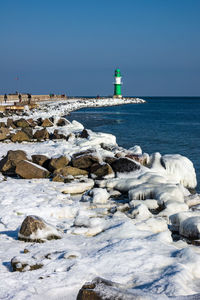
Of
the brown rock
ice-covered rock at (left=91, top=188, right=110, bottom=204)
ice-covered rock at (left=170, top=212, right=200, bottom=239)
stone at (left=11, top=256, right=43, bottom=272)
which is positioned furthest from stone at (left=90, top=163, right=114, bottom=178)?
stone at (left=11, top=256, right=43, bottom=272)

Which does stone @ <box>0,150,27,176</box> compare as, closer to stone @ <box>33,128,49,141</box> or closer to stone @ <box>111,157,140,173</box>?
stone @ <box>111,157,140,173</box>

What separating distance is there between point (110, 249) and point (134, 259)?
450 millimetres

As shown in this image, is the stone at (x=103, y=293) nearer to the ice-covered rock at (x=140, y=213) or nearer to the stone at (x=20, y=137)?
the ice-covered rock at (x=140, y=213)

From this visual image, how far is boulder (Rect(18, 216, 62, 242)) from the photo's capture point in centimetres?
546

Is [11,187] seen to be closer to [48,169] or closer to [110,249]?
[48,169]

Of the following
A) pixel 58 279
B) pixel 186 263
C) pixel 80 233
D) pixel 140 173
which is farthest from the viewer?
pixel 140 173

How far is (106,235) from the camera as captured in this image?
571 cm

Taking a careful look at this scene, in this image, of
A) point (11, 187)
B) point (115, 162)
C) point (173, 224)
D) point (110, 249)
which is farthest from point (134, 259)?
point (115, 162)

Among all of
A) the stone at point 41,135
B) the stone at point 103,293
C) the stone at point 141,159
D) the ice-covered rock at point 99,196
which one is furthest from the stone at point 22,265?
the stone at point 41,135

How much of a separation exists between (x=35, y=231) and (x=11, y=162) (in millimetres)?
5480

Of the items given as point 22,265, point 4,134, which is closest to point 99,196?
point 22,265

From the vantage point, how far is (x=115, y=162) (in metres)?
10.3

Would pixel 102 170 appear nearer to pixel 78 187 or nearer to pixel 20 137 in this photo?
pixel 78 187

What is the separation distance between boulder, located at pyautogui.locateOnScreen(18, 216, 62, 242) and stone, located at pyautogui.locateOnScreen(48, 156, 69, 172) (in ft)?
15.9
